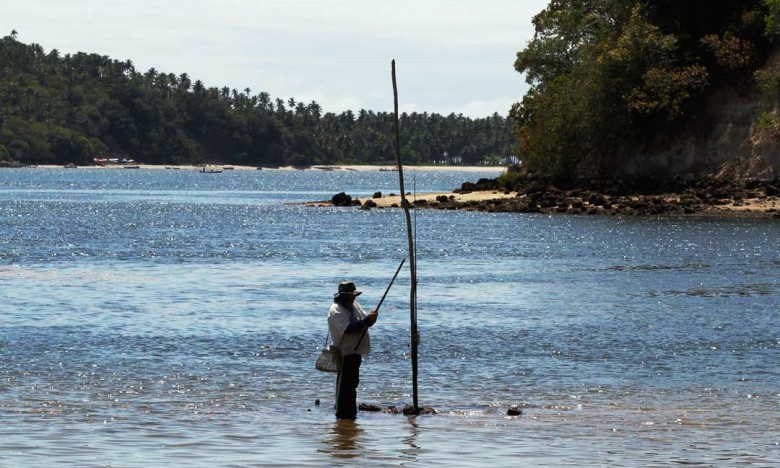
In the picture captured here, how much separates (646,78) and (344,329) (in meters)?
68.9

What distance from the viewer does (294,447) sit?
16.5 m

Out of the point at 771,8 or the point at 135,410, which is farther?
the point at 771,8

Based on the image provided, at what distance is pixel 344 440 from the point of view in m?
17.1

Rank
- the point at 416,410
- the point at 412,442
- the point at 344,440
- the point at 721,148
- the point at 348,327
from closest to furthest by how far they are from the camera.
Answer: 1. the point at 412,442
2. the point at 344,440
3. the point at 348,327
4. the point at 416,410
5. the point at 721,148

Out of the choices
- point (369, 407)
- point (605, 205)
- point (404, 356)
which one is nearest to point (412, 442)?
point (369, 407)

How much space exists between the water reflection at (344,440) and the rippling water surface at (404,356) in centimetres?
5

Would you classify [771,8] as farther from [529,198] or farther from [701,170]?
[529,198]

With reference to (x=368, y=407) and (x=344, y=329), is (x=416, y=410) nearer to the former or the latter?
(x=368, y=407)

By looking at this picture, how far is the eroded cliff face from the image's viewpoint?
80.3m

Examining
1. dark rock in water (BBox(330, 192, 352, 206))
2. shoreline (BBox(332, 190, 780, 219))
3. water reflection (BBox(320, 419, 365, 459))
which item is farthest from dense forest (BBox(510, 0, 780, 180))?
water reflection (BBox(320, 419, 365, 459))

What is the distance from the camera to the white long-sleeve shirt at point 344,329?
17422mm

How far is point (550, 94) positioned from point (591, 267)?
151 ft

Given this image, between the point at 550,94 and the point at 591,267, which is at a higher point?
the point at 550,94

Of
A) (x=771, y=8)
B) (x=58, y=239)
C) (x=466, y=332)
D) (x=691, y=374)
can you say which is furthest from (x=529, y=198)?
(x=691, y=374)
